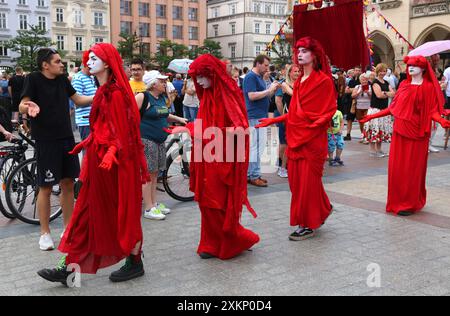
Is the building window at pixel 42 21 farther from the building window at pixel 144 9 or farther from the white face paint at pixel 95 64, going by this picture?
the white face paint at pixel 95 64

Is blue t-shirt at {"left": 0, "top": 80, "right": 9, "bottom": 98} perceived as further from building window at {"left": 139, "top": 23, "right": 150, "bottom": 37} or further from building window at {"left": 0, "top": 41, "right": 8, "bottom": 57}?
building window at {"left": 139, "top": 23, "right": 150, "bottom": 37}

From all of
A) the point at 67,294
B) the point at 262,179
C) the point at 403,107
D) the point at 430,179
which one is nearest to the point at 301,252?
the point at 67,294

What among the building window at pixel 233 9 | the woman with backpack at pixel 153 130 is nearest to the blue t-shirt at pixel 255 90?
the woman with backpack at pixel 153 130

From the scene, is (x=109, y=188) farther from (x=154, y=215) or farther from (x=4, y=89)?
(x=4, y=89)

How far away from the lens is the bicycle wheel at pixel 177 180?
6.86 meters

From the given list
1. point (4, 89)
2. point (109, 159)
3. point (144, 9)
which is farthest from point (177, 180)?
point (144, 9)

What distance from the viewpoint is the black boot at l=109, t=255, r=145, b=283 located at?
407 centimetres

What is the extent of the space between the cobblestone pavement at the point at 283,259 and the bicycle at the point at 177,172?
183mm

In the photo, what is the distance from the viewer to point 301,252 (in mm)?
4805

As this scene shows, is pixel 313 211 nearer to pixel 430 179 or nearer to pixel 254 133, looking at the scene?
pixel 254 133

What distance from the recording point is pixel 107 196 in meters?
3.94

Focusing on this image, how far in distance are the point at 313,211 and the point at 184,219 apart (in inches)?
62.6

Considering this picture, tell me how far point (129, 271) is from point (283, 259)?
54.6 inches
